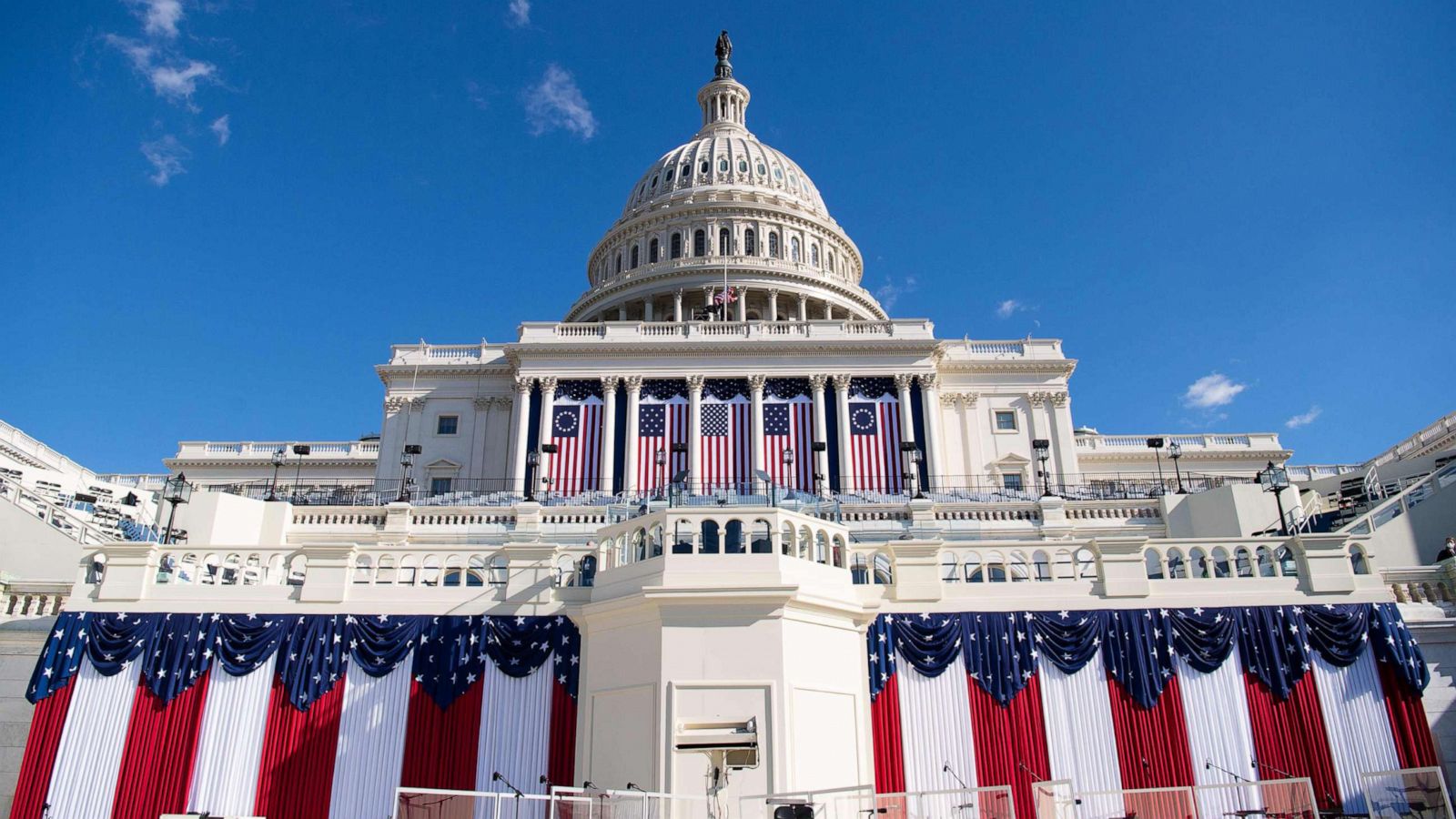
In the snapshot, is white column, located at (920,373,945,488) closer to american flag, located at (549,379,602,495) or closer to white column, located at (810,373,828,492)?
white column, located at (810,373,828,492)

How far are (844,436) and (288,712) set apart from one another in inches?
1486

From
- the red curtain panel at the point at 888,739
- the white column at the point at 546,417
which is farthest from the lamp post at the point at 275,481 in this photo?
the red curtain panel at the point at 888,739

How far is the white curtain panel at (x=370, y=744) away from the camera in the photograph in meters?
16.5

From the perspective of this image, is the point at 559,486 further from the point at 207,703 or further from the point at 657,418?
the point at 207,703

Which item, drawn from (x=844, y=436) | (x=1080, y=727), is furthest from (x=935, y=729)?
(x=844, y=436)

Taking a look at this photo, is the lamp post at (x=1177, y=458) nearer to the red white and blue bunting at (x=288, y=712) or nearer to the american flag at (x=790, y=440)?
the american flag at (x=790, y=440)

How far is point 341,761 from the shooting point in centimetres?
1673

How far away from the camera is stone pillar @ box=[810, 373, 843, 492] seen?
51188 millimetres

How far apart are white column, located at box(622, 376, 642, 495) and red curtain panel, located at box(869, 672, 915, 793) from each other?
1279 inches

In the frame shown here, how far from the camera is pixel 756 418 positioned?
53.1 metres

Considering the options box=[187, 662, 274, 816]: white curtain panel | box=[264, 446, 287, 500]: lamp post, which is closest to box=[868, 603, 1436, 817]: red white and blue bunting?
box=[187, 662, 274, 816]: white curtain panel

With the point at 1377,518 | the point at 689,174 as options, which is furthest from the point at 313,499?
the point at 689,174

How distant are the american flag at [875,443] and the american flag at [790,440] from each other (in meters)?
2.30

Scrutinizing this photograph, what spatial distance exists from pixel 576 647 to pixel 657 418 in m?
36.1
